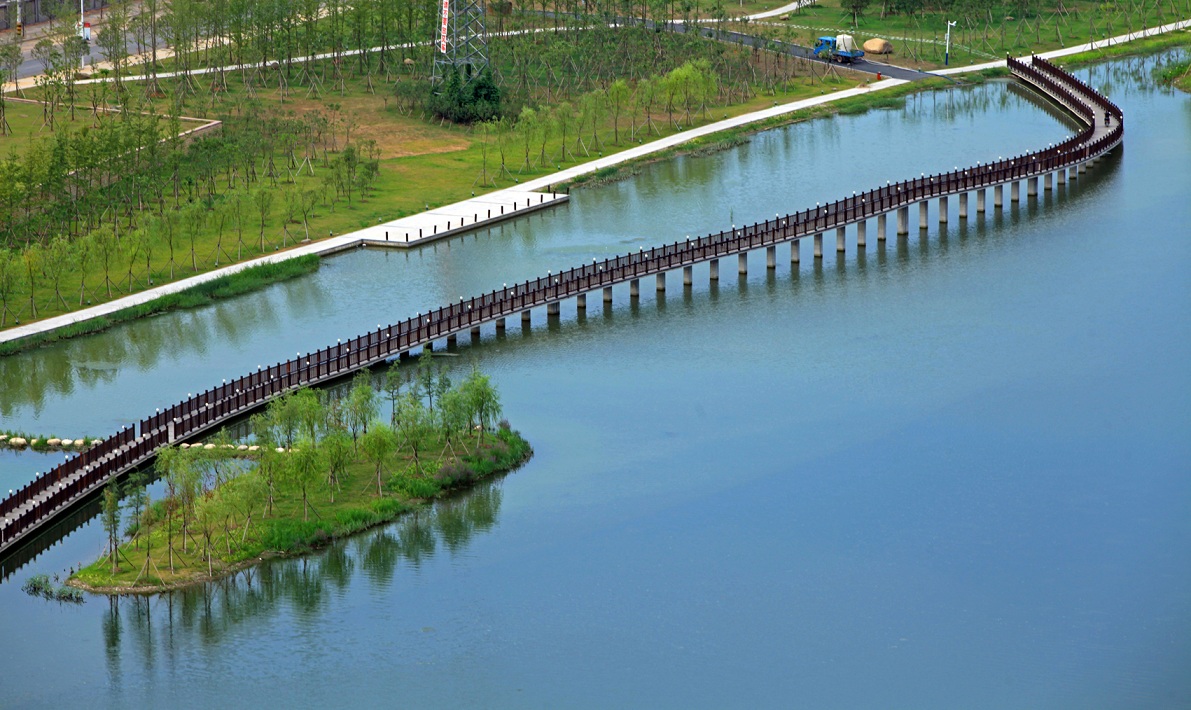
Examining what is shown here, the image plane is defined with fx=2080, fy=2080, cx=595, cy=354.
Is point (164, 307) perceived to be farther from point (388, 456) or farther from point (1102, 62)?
point (1102, 62)

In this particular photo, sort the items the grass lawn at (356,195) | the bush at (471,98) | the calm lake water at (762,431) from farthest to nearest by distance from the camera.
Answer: the bush at (471,98), the grass lawn at (356,195), the calm lake water at (762,431)

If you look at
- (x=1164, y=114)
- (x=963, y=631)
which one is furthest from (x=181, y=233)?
(x=1164, y=114)

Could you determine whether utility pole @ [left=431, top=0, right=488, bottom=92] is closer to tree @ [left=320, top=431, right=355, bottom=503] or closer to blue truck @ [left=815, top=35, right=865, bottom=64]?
blue truck @ [left=815, top=35, right=865, bottom=64]

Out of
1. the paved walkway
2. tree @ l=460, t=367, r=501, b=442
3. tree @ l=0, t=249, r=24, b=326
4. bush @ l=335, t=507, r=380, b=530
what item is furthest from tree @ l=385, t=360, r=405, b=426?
tree @ l=0, t=249, r=24, b=326

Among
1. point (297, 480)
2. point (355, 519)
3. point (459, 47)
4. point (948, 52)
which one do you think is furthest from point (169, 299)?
point (948, 52)

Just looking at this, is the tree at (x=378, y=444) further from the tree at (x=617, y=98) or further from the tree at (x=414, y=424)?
the tree at (x=617, y=98)

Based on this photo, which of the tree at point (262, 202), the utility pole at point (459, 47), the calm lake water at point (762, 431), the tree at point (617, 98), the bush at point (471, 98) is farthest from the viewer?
the utility pole at point (459, 47)

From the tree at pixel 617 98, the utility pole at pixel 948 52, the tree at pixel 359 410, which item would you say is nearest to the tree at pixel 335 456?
the tree at pixel 359 410
